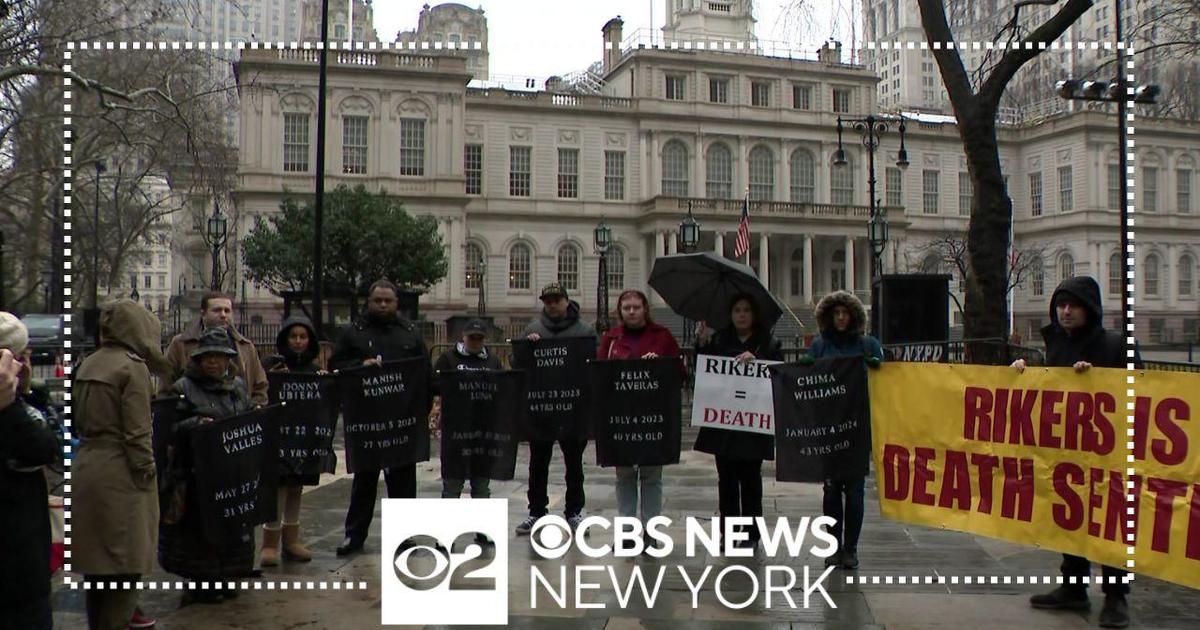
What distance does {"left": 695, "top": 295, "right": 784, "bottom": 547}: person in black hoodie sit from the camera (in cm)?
730

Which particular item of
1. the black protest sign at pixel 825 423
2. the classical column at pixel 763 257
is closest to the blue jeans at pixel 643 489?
the black protest sign at pixel 825 423

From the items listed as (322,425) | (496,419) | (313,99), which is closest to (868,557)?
(496,419)

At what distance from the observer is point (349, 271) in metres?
37.3

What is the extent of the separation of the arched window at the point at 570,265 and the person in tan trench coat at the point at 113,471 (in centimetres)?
4939

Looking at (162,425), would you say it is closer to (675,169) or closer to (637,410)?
(637,410)

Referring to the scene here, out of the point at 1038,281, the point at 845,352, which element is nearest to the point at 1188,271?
the point at 1038,281

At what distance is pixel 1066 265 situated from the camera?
2393 inches

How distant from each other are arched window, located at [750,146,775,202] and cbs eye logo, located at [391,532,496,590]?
51275 millimetres

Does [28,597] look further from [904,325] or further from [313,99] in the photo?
[313,99]

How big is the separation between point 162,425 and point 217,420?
376mm

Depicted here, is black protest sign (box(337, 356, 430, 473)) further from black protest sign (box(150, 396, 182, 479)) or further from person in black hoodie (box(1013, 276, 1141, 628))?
person in black hoodie (box(1013, 276, 1141, 628))

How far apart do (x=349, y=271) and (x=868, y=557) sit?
3216 centimetres

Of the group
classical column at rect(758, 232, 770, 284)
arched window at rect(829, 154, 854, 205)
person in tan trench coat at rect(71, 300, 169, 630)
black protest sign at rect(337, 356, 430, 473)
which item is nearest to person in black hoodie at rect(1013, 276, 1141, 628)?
black protest sign at rect(337, 356, 430, 473)

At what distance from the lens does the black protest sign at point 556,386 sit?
795 cm
